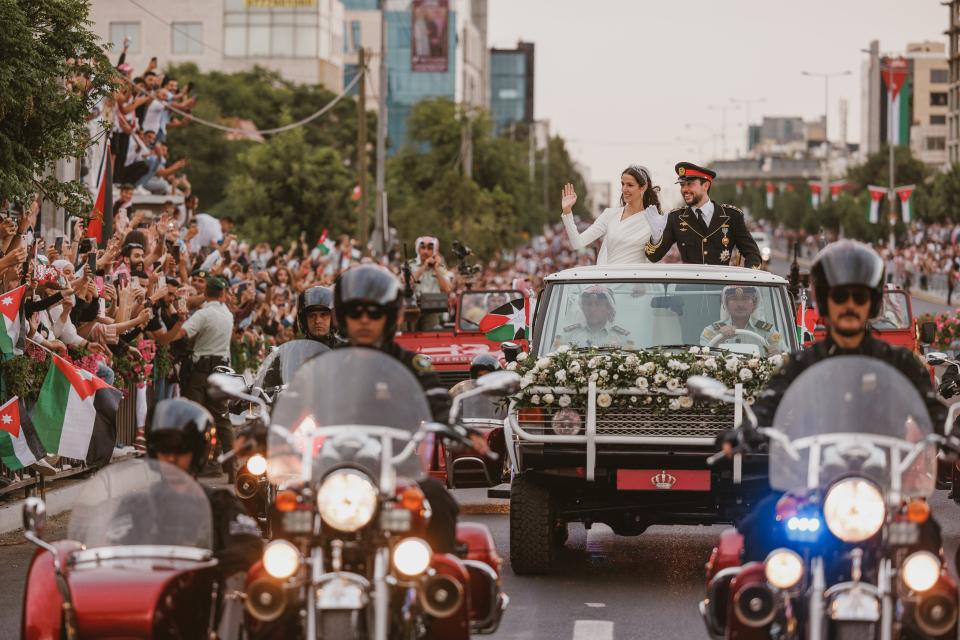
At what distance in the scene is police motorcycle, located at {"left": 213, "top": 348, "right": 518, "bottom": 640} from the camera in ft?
20.8

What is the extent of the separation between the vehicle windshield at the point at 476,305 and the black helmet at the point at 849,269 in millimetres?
14378

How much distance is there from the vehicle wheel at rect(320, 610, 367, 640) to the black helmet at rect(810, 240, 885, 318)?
2181mm

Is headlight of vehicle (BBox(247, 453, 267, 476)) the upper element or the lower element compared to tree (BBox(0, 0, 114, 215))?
lower

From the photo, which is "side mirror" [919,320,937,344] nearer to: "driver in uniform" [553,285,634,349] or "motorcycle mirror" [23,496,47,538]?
"driver in uniform" [553,285,634,349]

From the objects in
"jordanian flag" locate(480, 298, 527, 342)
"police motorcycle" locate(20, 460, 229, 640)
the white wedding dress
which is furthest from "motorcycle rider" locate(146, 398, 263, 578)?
"jordanian flag" locate(480, 298, 527, 342)

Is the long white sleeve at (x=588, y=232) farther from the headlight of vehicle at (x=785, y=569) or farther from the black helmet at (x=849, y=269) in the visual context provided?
the headlight of vehicle at (x=785, y=569)

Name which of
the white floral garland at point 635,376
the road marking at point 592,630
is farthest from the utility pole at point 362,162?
the road marking at point 592,630

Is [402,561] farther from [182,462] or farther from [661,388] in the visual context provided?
[661,388]

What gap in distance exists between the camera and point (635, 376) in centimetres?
1132

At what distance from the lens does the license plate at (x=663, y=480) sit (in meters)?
11.1

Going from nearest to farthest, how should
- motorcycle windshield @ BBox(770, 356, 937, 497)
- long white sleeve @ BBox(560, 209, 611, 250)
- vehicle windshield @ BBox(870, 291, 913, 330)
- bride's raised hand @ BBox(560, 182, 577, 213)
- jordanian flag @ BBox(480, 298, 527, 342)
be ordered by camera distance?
motorcycle windshield @ BBox(770, 356, 937, 497) < long white sleeve @ BBox(560, 209, 611, 250) < jordanian flag @ BBox(480, 298, 527, 342) < bride's raised hand @ BBox(560, 182, 577, 213) < vehicle windshield @ BBox(870, 291, 913, 330)

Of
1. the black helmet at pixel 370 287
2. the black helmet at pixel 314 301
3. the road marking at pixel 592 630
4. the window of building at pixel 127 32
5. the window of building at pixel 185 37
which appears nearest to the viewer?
the black helmet at pixel 370 287

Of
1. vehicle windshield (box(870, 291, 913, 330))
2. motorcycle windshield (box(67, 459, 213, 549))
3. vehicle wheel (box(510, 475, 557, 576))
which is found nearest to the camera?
motorcycle windshield (box(67, 459, 213, 549))

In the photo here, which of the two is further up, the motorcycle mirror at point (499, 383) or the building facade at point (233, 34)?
the building facade at point (233, 34)
